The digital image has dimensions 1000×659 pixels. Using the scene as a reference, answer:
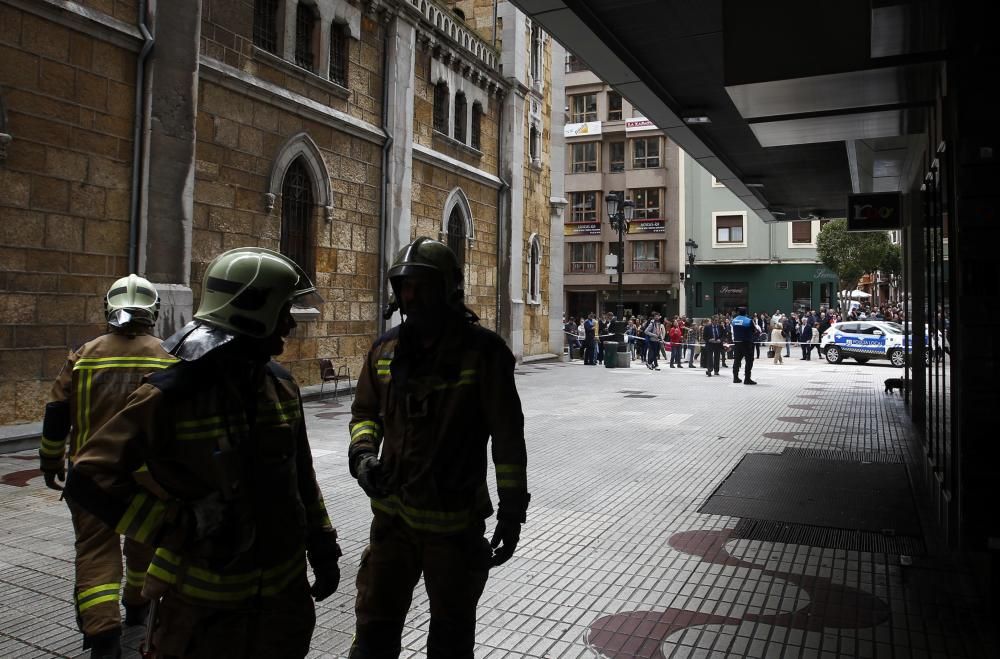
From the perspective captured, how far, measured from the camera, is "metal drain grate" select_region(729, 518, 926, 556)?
5.39m

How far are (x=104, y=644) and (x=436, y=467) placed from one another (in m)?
1.90

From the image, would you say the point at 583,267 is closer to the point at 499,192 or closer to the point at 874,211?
the point at 499,192

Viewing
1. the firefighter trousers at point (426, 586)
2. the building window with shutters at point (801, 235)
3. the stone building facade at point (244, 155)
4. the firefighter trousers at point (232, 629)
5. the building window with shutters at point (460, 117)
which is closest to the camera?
the firefighter trousers at point (232, 629)

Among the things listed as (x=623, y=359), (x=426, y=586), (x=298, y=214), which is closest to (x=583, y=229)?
(x=623, y=359)

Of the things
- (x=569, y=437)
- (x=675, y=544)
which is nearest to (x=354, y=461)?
(x=675, y=544)

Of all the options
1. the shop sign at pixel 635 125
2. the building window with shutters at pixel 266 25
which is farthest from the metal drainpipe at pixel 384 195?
the shop sign at pixel 635 125

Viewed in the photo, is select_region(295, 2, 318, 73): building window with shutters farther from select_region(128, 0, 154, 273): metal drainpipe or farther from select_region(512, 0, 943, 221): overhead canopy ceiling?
select_region(512, 0, 943, 221): overhead canopy ceiling

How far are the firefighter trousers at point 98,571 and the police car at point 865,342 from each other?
81.4 feet

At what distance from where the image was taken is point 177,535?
2.04 m

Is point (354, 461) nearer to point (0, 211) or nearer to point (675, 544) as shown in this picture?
point (675, 544)

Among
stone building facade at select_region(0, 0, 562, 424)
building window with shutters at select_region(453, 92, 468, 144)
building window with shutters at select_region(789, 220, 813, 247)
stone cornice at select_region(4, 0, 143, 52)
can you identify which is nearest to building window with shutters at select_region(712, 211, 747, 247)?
building window with shutters at select_region(789, 220, 813, 247)

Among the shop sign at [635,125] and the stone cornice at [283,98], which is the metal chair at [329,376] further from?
the shop sign at [635,125]

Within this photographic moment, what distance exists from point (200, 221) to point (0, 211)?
127 inches

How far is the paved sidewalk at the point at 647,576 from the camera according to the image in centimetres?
384
